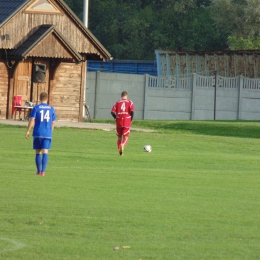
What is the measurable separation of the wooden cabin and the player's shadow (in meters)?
4.46

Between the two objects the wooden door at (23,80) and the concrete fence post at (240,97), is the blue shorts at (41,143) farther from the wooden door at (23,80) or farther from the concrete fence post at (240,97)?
the concrete fence post at (240,97)

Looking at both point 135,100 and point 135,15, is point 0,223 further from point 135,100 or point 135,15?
point 135,15

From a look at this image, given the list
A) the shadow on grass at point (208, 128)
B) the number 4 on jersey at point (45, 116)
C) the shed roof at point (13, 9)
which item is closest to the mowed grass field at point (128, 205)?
the number 4 on jersey at point (45, 116)

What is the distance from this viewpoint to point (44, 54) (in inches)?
1350

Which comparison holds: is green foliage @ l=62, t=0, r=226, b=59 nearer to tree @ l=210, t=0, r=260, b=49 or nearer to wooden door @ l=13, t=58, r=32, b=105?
tree @ l=210, t=0, r=260, b=49

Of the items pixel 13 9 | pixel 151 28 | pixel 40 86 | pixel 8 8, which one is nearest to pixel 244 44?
pixel 151 28

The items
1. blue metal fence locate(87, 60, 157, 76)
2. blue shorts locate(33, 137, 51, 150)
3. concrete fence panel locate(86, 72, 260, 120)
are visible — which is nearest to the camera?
blue shorts locate(33, 137, 51, 150)

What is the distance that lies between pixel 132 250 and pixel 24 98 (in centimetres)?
2629

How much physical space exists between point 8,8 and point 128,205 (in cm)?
2366

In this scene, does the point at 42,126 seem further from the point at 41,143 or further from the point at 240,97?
the point at 240,97

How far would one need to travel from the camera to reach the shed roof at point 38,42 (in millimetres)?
33316

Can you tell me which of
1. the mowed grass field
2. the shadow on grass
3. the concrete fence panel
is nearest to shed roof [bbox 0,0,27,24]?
the shadow on grass

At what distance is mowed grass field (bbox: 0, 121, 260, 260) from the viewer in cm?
922

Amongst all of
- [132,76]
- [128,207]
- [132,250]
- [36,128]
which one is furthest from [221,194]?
[132,76]
